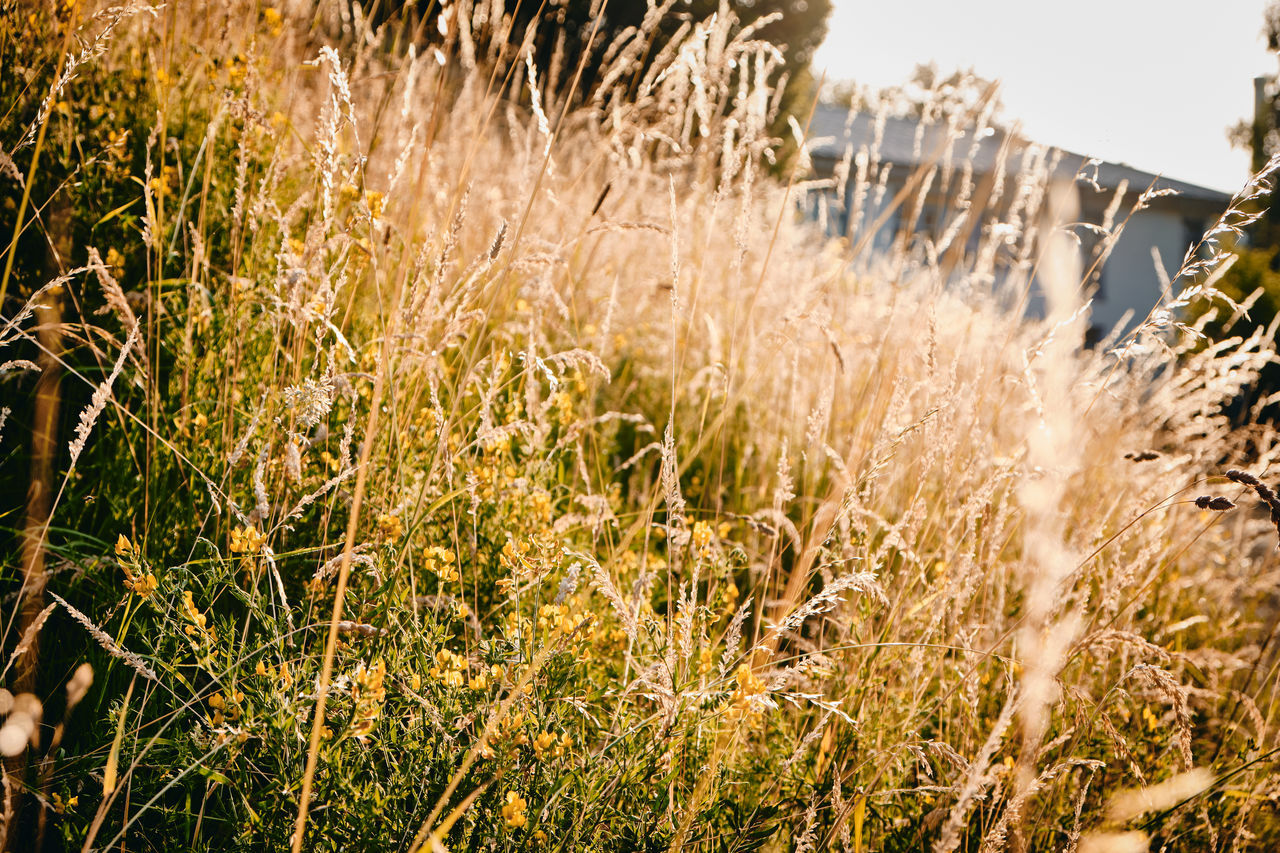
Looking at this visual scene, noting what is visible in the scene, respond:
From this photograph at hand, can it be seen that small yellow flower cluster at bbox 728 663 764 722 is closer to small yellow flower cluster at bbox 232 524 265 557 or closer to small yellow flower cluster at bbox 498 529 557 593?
small yellow flower cluster at bbox 498 529 557 593

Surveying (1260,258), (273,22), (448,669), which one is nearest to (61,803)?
(448,669)

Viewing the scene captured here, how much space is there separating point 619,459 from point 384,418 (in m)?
0.93

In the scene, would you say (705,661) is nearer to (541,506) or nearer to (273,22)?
(541,506)

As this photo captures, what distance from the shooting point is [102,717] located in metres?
1.03

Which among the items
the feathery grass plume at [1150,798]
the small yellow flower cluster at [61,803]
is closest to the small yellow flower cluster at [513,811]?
the small yellow flower cluster at [61,803]

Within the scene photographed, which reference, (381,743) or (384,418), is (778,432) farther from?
(381,743)

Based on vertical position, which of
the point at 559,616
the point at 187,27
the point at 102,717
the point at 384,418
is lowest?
the point at 102,717

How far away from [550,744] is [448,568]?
31cm

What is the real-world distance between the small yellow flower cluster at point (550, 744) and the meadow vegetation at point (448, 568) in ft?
0.04

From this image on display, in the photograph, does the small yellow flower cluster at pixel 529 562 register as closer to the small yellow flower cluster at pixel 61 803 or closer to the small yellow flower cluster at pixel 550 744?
the small yellow flower cluster at pixel 550 744

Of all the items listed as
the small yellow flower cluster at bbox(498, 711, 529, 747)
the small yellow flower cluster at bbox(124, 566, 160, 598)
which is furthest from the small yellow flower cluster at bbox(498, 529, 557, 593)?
the small yellow flower cluster at bbox(124, 566, 160, 598)

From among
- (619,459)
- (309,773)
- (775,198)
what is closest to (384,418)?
(309,773)

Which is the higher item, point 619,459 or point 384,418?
point 384,418

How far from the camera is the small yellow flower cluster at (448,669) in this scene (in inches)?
37.8
